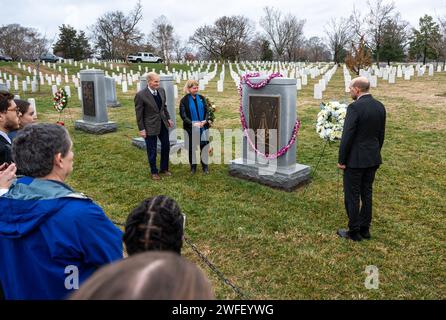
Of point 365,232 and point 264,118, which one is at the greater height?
point 264,118

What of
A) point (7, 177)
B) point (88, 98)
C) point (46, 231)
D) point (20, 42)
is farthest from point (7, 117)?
point (20, 42)

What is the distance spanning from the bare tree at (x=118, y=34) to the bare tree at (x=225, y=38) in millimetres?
11833

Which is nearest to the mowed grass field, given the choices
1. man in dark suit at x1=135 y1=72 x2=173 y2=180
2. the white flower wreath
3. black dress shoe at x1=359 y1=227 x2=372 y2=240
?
black dress shoe at x1=359 y1=227 x2=372 y2=240

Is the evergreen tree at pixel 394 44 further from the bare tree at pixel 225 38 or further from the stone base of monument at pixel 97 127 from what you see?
the stone base of monument at pixel 97 127

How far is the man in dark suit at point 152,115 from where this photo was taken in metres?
7.05

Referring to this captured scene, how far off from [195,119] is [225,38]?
58699 mm

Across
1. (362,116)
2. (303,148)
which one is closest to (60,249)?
(362,116)

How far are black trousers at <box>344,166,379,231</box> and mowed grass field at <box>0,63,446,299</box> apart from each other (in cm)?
31

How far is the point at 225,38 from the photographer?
206 ft

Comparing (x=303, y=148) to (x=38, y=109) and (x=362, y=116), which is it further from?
(x=38, y=109)

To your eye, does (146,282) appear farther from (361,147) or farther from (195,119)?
(195,119)

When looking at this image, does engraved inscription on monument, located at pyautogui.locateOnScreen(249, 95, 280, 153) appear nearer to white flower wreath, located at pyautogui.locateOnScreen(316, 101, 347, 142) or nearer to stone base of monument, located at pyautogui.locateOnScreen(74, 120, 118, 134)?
white flower wreath, located at pyautogui.locateOnScreen(316, 101, 347, 142)

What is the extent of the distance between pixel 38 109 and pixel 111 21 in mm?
49238
